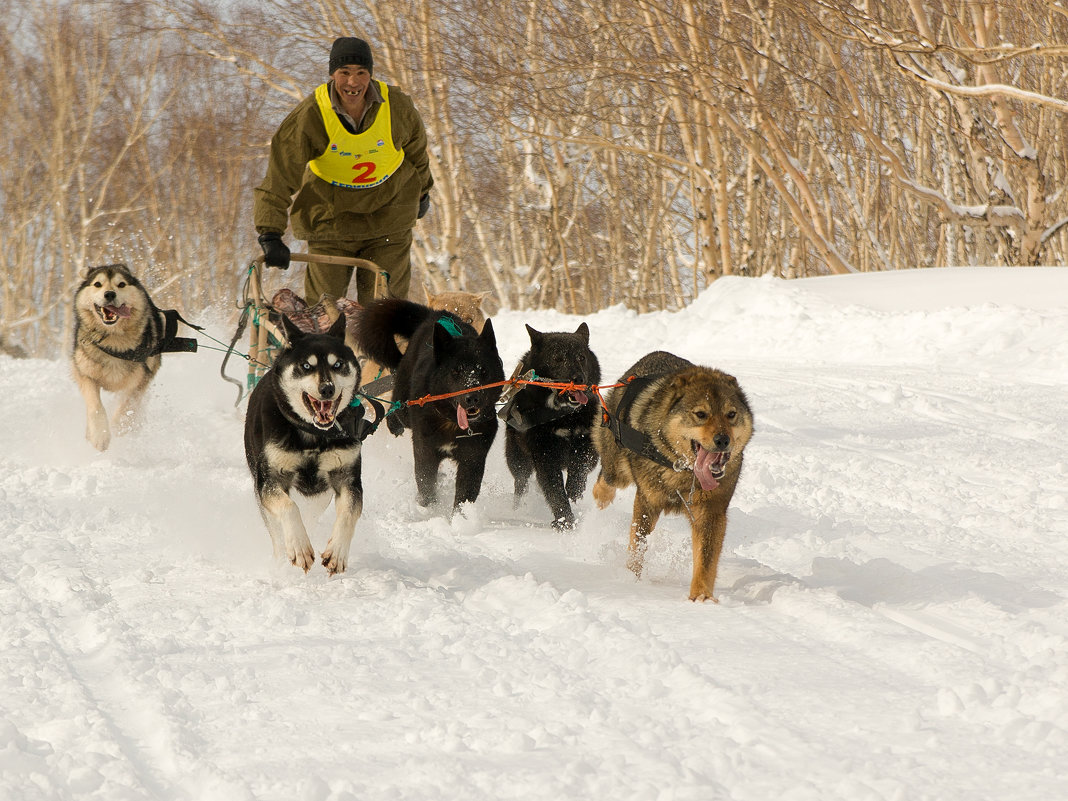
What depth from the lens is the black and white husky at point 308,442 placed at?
375cm

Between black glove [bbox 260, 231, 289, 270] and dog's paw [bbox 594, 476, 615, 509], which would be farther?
black glove [bbox 260, 231, 289, 270]

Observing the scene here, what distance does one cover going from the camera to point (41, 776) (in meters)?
2.14

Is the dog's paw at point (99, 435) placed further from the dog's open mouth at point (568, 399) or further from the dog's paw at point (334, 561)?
the dog's paw at point (334, 561)

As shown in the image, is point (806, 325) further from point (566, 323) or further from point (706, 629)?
point (706, 629)

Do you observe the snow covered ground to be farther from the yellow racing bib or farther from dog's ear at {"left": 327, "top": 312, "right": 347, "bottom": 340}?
the yellow racing bib

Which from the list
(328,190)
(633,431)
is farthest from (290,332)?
(328,190)

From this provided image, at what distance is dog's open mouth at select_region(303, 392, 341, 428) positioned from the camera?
3.72 metres

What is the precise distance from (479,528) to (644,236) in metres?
18.2

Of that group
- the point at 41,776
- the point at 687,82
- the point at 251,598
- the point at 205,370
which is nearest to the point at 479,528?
the point at 251,598

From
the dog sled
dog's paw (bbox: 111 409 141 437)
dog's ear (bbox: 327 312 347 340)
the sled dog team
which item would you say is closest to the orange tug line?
the sled dog team

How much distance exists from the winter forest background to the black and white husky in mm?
6956

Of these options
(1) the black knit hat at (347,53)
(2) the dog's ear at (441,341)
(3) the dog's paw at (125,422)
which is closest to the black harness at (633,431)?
(2) the dog's ear at (441,341)

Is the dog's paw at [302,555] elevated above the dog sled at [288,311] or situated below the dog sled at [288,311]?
below

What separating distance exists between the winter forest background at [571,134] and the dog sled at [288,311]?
5739 millimetres
